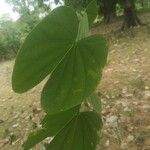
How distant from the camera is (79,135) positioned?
2.55 ft

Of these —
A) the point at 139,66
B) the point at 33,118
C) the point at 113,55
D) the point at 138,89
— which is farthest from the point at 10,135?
the point at 113,55

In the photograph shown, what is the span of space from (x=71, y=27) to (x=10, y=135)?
A: 3364mm

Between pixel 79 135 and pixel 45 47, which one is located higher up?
pixel 45 47

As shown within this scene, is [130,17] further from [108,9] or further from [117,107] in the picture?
[117,107]

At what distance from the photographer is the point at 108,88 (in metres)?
4.46

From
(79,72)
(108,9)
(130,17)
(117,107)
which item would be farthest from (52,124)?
(108,9)

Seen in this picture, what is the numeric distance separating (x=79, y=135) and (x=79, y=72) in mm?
221

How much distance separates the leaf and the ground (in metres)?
2.23

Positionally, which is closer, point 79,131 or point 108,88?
point 79,131

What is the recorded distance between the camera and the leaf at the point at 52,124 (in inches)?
31.0

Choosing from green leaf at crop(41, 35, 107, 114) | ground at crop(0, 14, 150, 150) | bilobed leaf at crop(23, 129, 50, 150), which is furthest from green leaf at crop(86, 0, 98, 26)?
ground at crop(0, 14, 150, 150)

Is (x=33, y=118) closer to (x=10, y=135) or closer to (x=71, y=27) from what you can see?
(x=10, y=135)

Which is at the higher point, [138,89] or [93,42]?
[93,42]

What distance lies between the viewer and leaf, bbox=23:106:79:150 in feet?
2.59
